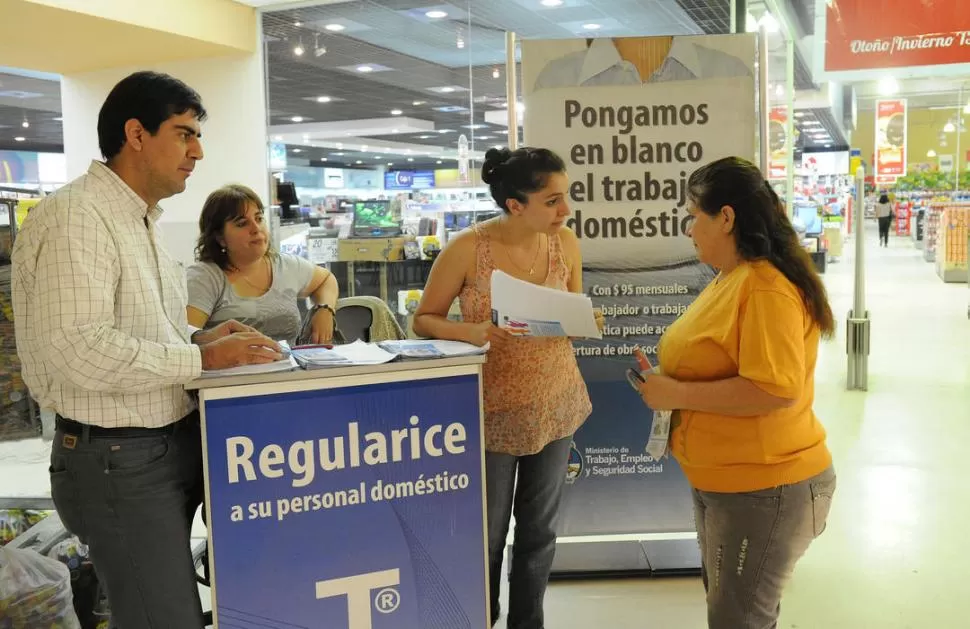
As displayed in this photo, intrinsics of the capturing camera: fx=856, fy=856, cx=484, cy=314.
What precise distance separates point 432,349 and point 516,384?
1.09 feet

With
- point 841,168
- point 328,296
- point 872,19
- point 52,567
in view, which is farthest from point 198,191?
point 841,168

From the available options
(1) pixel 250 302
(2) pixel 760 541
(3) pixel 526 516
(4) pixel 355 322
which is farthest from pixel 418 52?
(2) pixel 760 541

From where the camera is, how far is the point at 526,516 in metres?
2.52

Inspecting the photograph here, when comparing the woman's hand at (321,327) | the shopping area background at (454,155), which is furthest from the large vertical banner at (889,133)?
the woman's hand at (321,327)

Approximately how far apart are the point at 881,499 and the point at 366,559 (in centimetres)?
312

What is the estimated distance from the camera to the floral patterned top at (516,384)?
237cm

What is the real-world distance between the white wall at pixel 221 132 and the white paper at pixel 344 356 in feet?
15.1

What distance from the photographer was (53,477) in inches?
71.2

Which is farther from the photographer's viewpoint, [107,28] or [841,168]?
[841,168]

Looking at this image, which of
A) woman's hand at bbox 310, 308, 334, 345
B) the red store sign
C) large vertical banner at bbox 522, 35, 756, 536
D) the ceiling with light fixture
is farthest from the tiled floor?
the ceiling with light fixture

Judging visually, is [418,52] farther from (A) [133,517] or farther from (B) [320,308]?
(A) [133,517]

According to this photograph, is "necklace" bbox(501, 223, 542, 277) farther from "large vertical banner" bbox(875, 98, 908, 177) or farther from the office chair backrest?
"large vertical banner" bbox(875, 98, 908, 177)

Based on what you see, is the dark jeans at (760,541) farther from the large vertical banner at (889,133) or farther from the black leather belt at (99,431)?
the large vertical banner at (889,133)

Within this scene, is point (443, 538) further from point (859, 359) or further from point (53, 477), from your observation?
point (859, 359)
